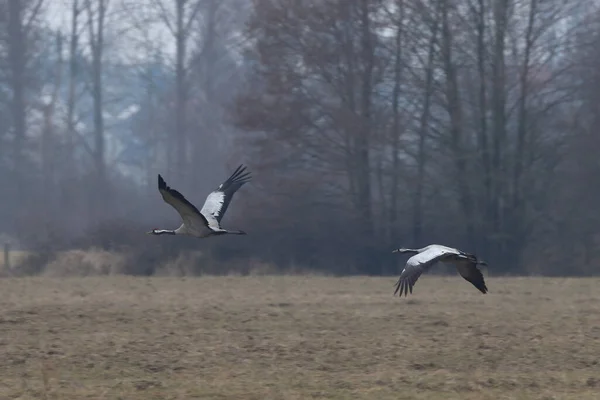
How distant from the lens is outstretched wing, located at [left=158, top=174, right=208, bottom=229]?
11461 mm

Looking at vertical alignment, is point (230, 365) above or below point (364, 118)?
below

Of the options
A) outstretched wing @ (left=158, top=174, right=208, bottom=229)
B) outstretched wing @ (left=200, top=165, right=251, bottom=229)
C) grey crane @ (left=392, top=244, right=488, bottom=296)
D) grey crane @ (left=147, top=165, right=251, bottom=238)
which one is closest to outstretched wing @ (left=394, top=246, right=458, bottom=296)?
grey crane @ (left=392, top=244, right=488, bottom=296)

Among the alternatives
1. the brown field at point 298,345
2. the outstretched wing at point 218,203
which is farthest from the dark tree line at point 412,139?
the outstretched wing at point 218,203

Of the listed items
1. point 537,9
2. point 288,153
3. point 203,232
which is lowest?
point 203,232

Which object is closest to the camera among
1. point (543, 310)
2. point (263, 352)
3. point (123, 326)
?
point (263, 352)

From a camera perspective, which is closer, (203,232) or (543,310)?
(203,232)

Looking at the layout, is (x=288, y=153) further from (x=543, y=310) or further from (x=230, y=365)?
(x=230, y=365)

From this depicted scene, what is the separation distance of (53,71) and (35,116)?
4.46m

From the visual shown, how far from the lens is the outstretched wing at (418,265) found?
437 inches

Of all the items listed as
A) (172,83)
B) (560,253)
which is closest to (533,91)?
(560,253)

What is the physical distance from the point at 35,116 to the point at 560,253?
2588cm

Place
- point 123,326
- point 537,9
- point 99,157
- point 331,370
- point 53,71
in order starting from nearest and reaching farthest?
1. point 331,370
2. point 123,326
3. point 537,9
4. point 99,157
5. point 53,71

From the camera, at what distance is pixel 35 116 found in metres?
49.1

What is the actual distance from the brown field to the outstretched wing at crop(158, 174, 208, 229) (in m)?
1.42
